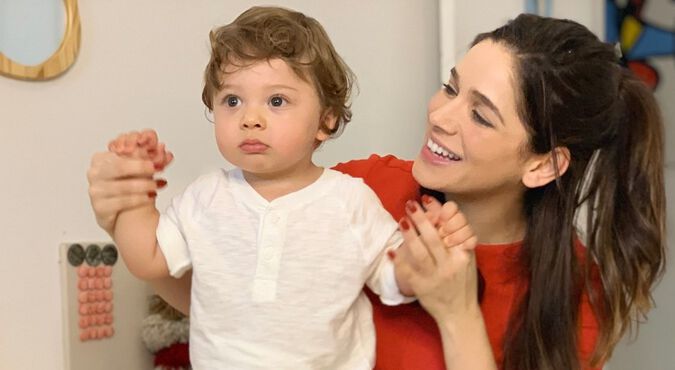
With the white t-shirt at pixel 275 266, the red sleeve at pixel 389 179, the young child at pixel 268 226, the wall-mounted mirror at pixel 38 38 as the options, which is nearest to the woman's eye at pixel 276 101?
the young child at pixel 268 226

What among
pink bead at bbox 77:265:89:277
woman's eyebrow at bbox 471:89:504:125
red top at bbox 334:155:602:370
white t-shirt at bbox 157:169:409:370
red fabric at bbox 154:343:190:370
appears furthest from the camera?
red fabric at bbox 154:343:190:370

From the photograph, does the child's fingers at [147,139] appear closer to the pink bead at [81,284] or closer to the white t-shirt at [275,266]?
the white t-shirt at [275,266]

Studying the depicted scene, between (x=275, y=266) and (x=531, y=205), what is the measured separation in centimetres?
49

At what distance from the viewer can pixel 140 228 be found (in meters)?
1.03

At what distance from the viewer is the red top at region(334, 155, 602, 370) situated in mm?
1227

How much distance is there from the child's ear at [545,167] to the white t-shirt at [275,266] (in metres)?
0.26

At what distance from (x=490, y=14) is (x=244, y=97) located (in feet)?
3.08

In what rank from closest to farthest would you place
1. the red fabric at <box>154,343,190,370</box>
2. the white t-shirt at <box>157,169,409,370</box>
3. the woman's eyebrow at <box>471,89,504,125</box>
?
1. the white t-shirt at <box>157,169,409,370</box>
2. the woman's eyebrow at <box>471,89,504,125</box>
3. the red fabric at <box>154,343,190,370</box>

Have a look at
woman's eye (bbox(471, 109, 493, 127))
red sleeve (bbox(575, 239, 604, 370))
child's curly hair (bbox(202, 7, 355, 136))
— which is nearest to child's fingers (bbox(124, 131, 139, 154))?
child's curly hair (bbox(202, 7, 355, 136))

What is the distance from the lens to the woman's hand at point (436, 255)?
A: 1056 millimetres

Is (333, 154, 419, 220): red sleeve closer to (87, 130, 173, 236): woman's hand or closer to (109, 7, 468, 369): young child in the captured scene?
(109, 7, 468, 369): young child

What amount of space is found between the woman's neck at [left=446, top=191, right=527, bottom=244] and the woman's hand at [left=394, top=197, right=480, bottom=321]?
0.15m

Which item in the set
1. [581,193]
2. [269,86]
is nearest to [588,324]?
[581,193]

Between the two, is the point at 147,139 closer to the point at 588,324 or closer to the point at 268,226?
the point at 268,226
